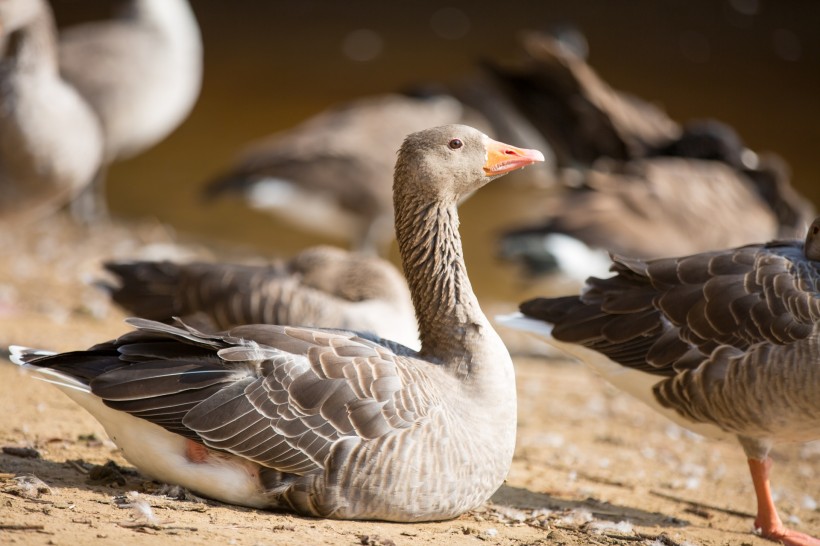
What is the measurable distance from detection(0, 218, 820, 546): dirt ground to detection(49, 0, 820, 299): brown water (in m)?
4.20

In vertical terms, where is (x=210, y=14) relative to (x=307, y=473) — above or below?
above

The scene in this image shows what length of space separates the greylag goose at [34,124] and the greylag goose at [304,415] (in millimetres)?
4213

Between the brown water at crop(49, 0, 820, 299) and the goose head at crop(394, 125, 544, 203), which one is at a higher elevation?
the brown water at crop(49, 0, 820, 299)

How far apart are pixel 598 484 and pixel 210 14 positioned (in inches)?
895

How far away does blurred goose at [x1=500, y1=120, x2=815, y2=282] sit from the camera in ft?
28.0

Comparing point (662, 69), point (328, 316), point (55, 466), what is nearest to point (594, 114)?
point (328, 316)

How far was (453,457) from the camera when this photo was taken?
419 centimetres

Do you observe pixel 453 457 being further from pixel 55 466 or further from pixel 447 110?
pixel 447 110

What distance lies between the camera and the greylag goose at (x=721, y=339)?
16.5ft

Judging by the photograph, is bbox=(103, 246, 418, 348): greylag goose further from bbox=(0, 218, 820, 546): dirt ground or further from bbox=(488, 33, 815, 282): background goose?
bbox=(488, 33, 815, 282): background goose

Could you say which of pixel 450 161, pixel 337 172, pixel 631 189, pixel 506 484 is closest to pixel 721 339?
pixel 506 484

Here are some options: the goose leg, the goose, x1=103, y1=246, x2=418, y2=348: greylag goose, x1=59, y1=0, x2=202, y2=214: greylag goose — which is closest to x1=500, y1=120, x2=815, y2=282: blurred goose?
the goose

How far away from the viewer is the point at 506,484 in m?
5.44

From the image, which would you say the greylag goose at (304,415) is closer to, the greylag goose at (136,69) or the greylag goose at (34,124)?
the greylag goose at (34,124)
